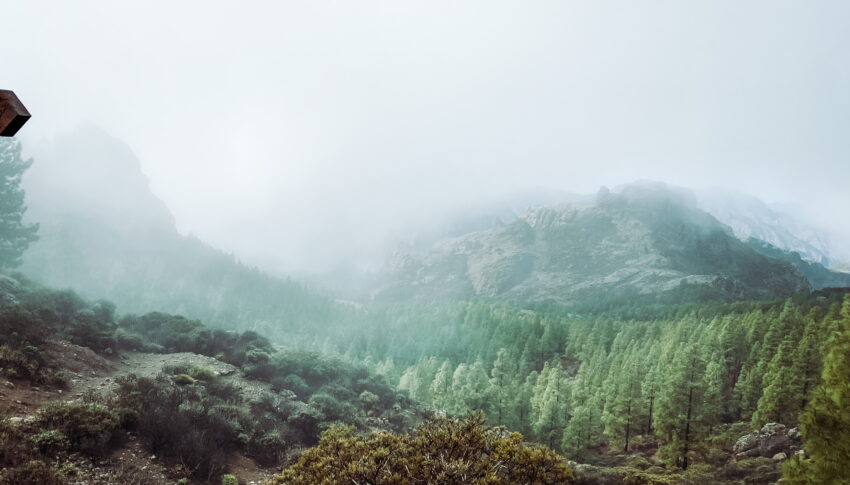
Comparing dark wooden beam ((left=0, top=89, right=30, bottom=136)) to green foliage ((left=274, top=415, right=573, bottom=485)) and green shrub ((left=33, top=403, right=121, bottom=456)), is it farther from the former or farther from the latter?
green shrub ((left=33, top=403, right=121, bottom=456))

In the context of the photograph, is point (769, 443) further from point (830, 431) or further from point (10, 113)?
point (10, 113)

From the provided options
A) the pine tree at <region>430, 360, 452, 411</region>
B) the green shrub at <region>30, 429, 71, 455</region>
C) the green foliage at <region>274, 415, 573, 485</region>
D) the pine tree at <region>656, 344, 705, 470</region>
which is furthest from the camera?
the pine tree at <region>430, 360, 452, 411</region>

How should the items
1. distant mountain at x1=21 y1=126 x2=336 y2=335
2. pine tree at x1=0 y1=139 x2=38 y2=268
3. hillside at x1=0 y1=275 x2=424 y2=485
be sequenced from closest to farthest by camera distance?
hillside at x1=0 y1=275 x2=424 y2=485 < pine tree at x1=0 y1=139 x2=38 y2=268 < distant mountain at x1=21 y1=126 x2=336 y2=335

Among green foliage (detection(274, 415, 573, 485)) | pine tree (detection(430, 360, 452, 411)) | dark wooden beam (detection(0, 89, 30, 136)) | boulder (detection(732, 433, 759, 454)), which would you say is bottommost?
pine tree (detection(430, 360, 452, 411))

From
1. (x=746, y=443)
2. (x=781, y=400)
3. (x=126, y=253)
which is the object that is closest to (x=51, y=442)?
(x=746, y=443)

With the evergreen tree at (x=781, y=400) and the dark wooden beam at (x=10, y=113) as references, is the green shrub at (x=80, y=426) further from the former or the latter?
the evergreen tree at (x=781, y=400)

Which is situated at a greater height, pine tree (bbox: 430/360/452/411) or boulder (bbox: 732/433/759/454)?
boulder (bbox: 732/433/759/454)

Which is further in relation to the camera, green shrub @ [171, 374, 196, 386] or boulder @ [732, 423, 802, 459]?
boulder @ [732, 423, 802, 459]

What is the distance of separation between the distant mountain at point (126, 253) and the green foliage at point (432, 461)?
107 meters

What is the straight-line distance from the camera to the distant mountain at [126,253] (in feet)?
340

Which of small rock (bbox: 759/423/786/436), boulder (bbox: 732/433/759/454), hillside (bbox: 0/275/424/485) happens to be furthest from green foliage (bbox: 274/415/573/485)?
small rock (bbox: 759/423/786/436)

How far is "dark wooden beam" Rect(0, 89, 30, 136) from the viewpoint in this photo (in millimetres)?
3719

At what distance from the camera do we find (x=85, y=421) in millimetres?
13523

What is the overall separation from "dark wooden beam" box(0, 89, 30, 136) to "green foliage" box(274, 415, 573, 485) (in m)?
6.98
